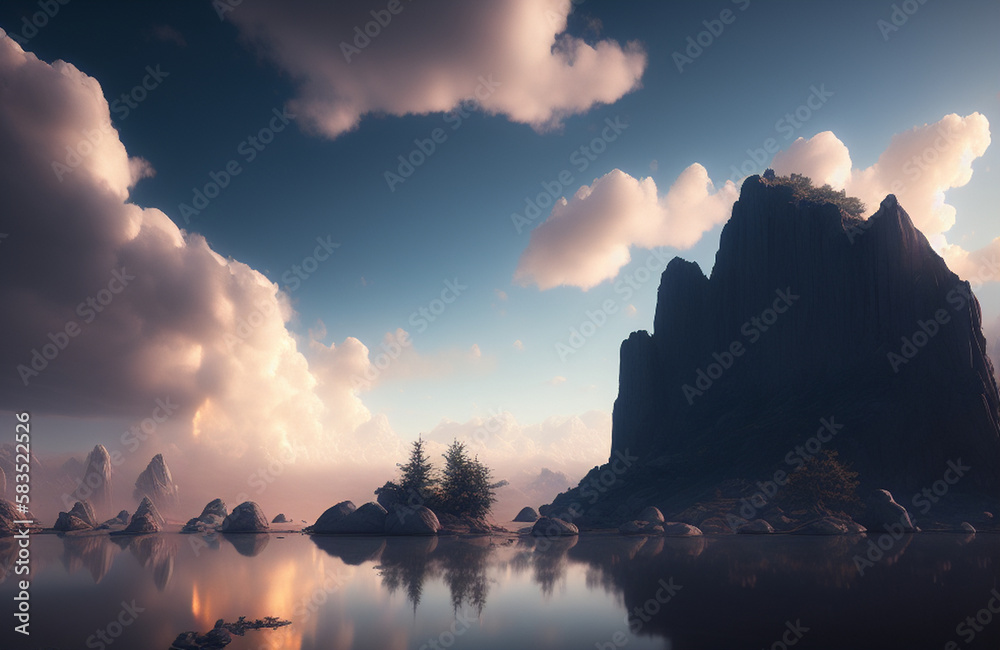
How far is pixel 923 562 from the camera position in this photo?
21906 mm

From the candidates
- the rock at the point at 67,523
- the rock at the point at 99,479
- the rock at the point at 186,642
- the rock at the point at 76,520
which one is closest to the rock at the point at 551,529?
the rock at the point at 186,642

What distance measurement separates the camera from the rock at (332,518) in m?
36.4

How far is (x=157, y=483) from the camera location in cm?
13950

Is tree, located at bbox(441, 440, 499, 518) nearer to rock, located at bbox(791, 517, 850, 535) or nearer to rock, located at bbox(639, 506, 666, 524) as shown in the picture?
rock, located at bbox(639, 506, 666, 524)

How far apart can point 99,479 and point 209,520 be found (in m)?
164

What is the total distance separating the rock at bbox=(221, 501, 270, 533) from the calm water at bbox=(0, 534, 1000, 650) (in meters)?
10.8

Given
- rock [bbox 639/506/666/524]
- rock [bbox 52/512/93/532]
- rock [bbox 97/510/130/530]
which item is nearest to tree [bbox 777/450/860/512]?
rock [bbox 639/506/666/524]

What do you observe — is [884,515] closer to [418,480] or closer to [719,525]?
Result: [719,525]

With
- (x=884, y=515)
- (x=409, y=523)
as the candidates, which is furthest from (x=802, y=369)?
(x=409, y=523)

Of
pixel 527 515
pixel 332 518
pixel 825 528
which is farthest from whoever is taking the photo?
pixel 527 515

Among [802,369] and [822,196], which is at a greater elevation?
[822,196]

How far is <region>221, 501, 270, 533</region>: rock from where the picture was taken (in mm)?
36188

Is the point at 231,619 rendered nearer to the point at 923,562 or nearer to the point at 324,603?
the point at 324,603

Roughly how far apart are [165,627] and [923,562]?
3106cm
